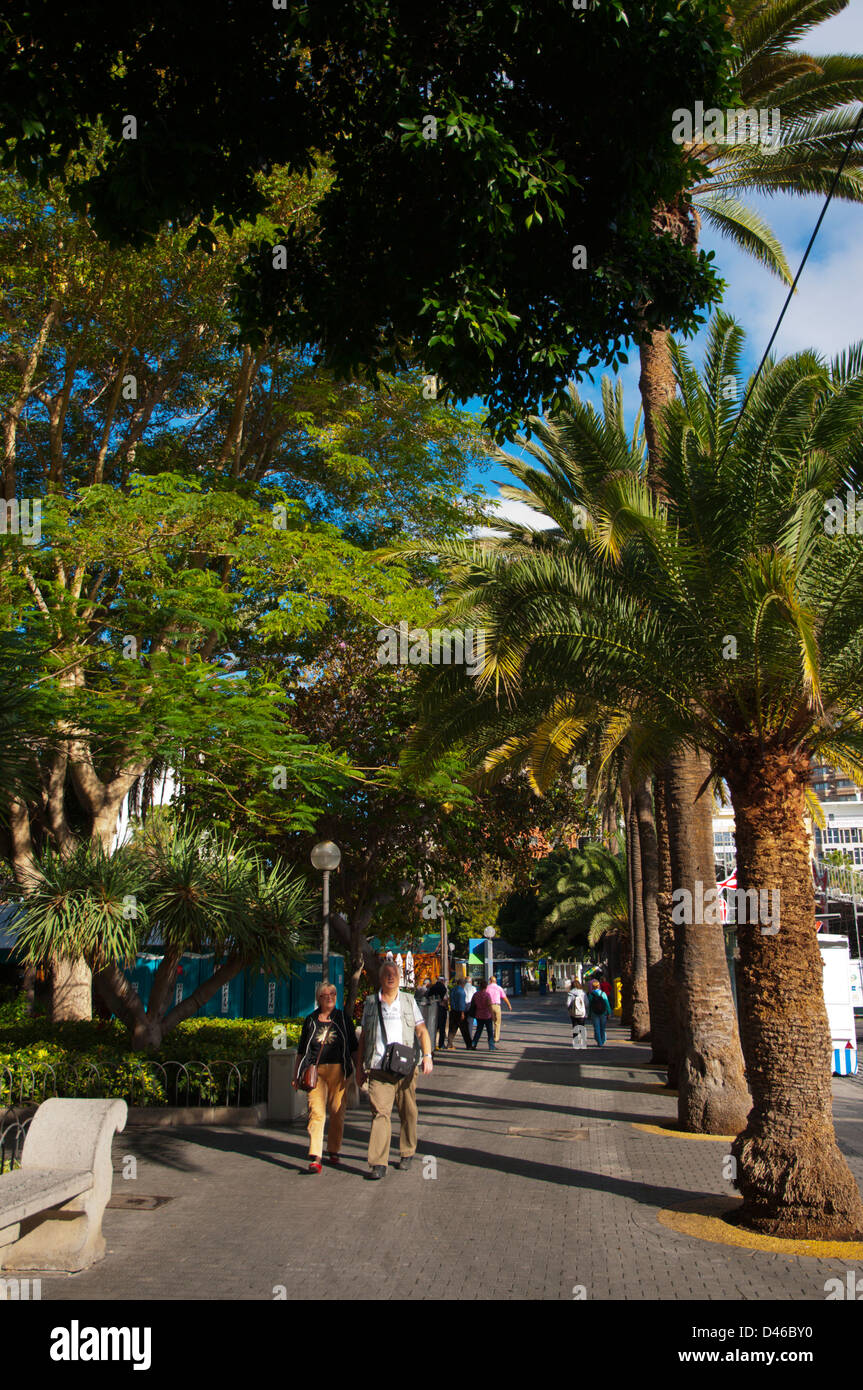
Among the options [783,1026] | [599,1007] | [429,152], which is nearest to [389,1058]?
[783,1026]

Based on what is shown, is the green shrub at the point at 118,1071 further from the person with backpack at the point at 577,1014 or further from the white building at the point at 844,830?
the white building at the point at 844,830

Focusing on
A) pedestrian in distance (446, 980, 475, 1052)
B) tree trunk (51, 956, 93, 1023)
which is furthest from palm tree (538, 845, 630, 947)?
tree trunk (51, 956, 93, 1023)

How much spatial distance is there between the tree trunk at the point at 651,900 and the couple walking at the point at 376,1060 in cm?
1030

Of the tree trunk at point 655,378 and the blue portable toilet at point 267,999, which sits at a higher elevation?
the tree trunk at point 655,378

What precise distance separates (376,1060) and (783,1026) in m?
3.55

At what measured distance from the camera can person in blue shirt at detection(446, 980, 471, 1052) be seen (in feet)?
81.7

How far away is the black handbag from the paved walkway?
3.06 feet

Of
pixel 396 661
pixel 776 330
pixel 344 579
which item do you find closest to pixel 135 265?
pixel 344 579

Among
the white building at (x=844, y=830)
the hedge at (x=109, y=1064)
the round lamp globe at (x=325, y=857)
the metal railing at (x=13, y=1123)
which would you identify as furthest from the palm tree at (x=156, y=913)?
the white building at (x=844, y=830)

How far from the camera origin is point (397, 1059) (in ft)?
30.6

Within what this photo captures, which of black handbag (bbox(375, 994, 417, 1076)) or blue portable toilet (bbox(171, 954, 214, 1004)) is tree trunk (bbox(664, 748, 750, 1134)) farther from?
blue portable toilet (bbox(171, 954, 214, 1004))

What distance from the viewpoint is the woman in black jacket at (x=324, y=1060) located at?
31.5 ft

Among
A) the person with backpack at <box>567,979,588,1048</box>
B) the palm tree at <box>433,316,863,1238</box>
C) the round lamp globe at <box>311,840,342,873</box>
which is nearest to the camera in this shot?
the palm tree at <box>433,316,863,1238</box>

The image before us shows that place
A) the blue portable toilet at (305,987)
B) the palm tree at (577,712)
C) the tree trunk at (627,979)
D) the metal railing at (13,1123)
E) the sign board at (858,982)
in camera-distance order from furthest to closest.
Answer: the tree trunk at (627,979) → the sign board at (858,982) → the blue portable toilet at (305,987) → the metal railing at (13,1123) → the palm tree at (577,712)
